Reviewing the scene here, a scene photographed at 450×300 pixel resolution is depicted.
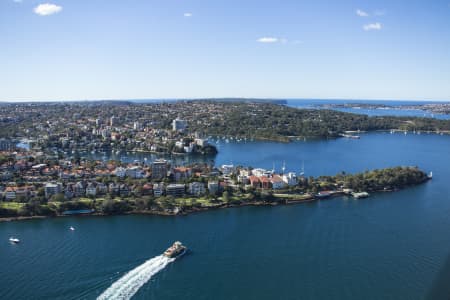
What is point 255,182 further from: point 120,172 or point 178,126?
point 178,126

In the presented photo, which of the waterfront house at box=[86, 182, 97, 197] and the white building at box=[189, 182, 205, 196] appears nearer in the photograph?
the waterfront house at box=[86, 182, 97, 197]

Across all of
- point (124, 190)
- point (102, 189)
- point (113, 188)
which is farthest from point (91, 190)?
point (124, 190)

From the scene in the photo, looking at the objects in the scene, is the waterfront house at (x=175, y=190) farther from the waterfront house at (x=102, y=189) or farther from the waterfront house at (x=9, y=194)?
the waterfront house at (x=9, y=194)

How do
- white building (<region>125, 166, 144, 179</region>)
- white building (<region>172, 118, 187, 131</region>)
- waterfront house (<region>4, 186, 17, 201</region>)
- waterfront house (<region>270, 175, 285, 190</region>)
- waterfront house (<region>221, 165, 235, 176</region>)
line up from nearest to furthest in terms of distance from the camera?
waterfront house (<region>4, 186, 17, 201</region>)
waterfront house (<region>270, 175, 285, 190</region>)
white building (<region>125, 166, 144, 179</region>)
waterfront house (<region>221, 165, 235, 176</region>)
white building (<region>172, 118, 187, 131</region>)

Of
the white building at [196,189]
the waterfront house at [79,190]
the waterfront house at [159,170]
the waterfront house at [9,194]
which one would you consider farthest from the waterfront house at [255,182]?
the waterfront house at [9,194]

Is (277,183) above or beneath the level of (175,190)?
above

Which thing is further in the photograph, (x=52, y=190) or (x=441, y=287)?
(x=52, y=190)

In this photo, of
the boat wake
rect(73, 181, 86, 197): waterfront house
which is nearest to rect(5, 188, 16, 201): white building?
rect(73, 181, 86, 197): waterfront house

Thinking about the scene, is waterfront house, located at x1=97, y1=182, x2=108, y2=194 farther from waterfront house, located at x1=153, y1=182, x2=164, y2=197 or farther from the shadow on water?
the shadow on water
